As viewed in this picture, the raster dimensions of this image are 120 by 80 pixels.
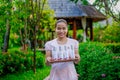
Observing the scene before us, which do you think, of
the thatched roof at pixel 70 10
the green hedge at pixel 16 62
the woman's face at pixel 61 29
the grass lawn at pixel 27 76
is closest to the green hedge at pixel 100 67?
the woman's face at pixel 61 29

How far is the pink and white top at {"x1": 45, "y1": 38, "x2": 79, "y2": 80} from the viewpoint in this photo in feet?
15.5

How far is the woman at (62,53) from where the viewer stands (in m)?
4.71

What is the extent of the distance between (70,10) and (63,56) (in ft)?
63.0

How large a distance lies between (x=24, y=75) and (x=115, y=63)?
5230mm

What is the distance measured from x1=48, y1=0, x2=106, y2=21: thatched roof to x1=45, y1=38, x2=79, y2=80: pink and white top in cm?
1816

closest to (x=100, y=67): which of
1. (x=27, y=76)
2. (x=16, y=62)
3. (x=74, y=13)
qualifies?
(x=27, y=76)

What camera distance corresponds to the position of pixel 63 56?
4703 mm

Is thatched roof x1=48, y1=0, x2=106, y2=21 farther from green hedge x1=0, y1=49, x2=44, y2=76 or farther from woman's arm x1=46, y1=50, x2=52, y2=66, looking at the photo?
woman's arm x1=46, y1=50, x2=52, y2=66

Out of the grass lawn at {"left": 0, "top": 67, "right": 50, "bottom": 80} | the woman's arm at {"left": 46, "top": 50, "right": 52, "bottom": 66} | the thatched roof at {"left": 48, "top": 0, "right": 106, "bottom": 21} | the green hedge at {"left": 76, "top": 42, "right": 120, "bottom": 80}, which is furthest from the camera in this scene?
the thatched roof at {"left": 48, "top": 0, "right": 106, "bottom": 21}

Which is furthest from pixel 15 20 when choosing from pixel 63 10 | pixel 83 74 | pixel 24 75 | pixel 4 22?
pixel 63 10

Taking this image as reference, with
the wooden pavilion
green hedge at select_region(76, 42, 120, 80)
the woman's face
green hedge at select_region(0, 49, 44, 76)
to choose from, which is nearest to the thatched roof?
the wooden pavilion

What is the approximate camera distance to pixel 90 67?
26.5 ft

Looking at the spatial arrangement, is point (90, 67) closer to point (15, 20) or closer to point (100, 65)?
point (100, 65)

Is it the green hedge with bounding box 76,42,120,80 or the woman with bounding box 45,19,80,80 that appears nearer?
the woman with bounding box 45,19,80,80
